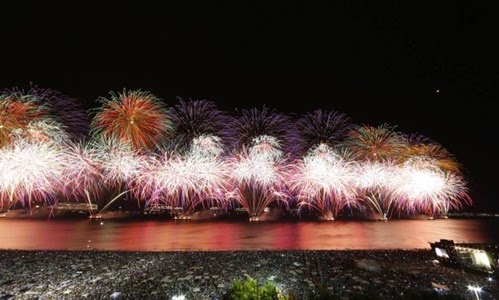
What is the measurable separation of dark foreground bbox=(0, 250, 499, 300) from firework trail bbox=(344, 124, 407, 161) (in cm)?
2309

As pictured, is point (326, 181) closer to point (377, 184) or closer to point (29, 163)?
point (377, 184)

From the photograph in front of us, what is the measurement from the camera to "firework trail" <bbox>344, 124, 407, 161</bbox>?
114 ft

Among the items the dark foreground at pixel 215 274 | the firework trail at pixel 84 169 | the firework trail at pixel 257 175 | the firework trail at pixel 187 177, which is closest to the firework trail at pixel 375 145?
the firework trail at pixel 257 175

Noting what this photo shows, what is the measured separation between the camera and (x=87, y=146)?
32656mm

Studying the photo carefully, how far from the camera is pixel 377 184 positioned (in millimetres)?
31719

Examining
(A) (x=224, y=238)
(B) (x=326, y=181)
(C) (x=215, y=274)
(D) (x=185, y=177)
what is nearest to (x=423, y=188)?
(B) (x=326, y=181)

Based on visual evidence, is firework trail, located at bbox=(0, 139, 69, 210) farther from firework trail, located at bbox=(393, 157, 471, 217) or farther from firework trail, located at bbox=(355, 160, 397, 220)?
firework trail, located at bbox=(393, 157, 471, 217)

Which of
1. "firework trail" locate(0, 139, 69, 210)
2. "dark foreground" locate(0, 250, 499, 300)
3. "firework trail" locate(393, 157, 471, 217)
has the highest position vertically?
"firework trail" locate(0, 139, 69, 210)

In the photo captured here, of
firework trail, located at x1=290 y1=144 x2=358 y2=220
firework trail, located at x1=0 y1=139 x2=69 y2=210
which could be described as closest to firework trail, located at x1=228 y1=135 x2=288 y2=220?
firework trail, located at x1=290 y1=144 x2=358 y2=220

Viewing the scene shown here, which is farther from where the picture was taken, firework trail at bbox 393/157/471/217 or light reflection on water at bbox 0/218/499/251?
firework trail at bbox 393/157/471/217

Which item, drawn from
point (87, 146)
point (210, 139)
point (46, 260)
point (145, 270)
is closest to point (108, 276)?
point (145, 270)

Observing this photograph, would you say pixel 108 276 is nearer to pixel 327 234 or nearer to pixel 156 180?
pixel 327 234

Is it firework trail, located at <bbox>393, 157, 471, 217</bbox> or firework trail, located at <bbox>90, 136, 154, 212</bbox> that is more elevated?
firework trail, located at <bbox>90, 136, 154, 212</bbox>

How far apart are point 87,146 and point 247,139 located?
58.1 feet
